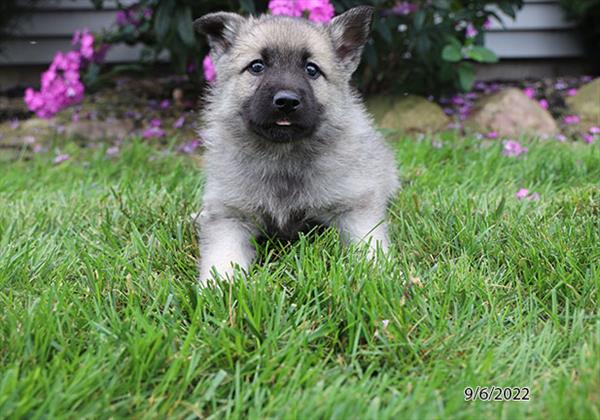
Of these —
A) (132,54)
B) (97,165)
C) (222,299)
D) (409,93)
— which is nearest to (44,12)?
(132,54)

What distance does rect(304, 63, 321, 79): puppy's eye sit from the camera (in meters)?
2.64

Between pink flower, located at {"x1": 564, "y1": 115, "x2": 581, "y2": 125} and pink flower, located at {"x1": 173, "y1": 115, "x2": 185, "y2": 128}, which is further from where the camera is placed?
pink flower, located at {"x1": 564, "y1": 115, "x2": 581, "y2": 125}

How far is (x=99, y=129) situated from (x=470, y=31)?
3.08 m

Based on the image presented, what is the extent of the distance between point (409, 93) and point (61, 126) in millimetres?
2901

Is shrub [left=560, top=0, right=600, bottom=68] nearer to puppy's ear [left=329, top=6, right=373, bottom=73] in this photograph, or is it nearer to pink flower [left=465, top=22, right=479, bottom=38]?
pink flower [left=465, top=22, right=479, bottom=38]

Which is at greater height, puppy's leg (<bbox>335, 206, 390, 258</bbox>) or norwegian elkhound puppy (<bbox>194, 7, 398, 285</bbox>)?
norwegian elkhound puppy (<bbox>194, 7, 398, 285</bbox>)

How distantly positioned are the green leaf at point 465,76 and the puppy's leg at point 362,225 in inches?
97.0

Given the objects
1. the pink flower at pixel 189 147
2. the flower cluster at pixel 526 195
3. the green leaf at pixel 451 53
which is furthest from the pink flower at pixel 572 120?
the pink flower at pixel 189 147

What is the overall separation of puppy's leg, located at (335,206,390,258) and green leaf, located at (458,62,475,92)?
2464 millimetres

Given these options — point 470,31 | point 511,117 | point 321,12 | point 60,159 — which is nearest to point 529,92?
point 511,117

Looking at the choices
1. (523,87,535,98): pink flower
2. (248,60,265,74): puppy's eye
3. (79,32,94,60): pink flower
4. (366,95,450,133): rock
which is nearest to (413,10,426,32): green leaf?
(366,95,450,133): rock

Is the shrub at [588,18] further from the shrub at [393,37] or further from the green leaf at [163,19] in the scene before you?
the green leaf at [163,19]

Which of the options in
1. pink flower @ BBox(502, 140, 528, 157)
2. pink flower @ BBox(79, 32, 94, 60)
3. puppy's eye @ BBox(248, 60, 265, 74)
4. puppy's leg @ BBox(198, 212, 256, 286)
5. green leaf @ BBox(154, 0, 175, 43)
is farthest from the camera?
pink flower @ BBox(79, 32, 94, 60)
